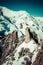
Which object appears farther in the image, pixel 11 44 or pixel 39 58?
pixel 11 44

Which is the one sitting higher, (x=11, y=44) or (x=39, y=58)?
(x=11, y=44)

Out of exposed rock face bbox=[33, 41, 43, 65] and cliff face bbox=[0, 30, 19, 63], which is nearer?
exposed rock face bbox=[33, 41, 43, 65]

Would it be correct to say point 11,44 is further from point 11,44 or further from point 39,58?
point 39,58

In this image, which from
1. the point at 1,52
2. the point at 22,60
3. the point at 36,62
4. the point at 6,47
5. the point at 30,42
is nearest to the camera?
the point at 36,62

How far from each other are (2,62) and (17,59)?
10.6 metres

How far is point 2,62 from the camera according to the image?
310 ft

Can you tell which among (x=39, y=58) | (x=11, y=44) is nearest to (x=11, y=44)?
(x=11, y=44)

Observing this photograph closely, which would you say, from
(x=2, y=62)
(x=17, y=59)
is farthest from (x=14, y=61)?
(x=2, y=62)

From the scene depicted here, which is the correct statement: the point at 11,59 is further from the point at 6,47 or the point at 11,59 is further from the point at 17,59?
the point at 6,47

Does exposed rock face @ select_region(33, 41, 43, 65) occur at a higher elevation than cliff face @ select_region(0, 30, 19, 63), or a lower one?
lower

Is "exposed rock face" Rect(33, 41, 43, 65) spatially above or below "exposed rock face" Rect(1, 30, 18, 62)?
below

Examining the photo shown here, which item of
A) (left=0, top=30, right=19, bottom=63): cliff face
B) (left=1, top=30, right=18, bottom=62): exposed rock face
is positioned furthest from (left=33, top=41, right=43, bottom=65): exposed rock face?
(left=1, top=30, right=18, bottom=62): exposed rock face

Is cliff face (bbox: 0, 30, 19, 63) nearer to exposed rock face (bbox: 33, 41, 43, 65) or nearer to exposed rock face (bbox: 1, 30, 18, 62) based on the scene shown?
exposed rock face (bbox: 1, 30, 18, 62)

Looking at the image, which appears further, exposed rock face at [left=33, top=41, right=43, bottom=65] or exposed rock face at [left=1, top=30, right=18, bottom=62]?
exposed rock face at [left=1, top=30, right=18, bottom=62]
